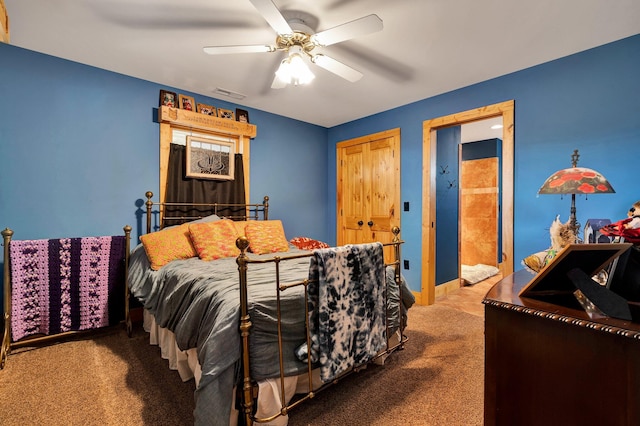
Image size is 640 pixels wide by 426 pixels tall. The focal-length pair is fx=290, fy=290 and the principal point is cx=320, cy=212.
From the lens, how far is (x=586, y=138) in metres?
2.44

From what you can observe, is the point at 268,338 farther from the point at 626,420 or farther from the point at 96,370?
the point at 96,370

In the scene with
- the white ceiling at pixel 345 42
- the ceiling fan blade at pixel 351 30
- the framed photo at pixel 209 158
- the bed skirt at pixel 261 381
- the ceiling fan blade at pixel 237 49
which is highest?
the white ceiling at pixel 345 42

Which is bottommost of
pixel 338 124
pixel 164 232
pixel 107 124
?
pixel 164 232

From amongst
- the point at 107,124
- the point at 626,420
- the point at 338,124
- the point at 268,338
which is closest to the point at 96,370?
the point at 268,338

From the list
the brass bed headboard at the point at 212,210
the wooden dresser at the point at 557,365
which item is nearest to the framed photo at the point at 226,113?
the brass bed headboard at the point at 212,210

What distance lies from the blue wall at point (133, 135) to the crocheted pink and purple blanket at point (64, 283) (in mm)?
318

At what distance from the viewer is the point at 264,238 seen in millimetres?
3055

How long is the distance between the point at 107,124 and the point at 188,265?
5.58 feet

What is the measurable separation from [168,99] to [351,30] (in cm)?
226

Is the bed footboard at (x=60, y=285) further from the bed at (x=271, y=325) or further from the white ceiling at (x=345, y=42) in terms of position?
the white ceiling at (x=345, y=42)

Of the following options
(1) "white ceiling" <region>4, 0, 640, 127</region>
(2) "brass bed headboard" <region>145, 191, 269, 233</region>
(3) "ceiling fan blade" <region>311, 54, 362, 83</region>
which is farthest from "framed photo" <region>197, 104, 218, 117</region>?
(3) "ceiling fan blade" <region>311, 54, 362, 83</region>

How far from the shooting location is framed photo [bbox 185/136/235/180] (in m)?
3.23

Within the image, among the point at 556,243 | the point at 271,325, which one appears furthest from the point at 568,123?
the point at 271,325

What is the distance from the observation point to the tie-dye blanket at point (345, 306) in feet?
4.93
